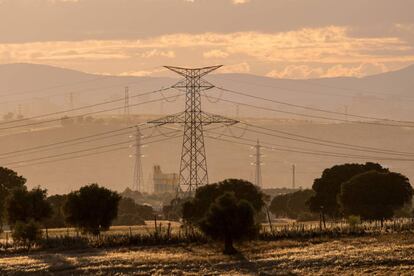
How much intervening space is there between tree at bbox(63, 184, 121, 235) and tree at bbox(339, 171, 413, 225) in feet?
111

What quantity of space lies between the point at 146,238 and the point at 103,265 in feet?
54.0

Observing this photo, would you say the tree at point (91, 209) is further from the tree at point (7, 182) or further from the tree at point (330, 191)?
the tree at point (330, 191)

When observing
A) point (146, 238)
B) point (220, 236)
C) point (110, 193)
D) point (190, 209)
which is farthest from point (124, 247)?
point (190, 209)

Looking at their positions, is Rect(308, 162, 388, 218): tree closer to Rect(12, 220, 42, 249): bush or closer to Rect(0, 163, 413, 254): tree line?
Rect(0, 163, 413, 254): tree line

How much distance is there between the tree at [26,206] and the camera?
416ft

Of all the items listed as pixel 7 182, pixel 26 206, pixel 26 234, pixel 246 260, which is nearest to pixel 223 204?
pixel 246 260

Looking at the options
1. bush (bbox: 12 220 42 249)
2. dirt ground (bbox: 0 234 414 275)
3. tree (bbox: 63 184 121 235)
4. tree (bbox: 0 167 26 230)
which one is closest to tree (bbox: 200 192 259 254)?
dirt ground (bbox: 0 234 414 275)

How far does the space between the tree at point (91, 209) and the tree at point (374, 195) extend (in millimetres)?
33797

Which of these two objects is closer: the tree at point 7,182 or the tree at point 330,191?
the tree at point 7,182

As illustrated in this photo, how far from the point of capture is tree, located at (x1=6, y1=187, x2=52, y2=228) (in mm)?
126812

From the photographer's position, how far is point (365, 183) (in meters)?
138

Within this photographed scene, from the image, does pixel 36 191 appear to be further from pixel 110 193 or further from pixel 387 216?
pixel 387 216

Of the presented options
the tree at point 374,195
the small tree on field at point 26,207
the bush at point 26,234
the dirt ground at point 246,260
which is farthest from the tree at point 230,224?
the tree at point 374,195

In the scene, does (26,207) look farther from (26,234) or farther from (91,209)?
(26,234)
